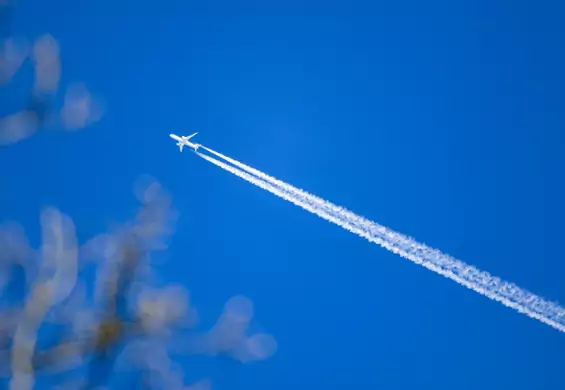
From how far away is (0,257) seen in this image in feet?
10.4

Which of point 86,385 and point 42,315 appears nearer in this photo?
Answer: point 42,315

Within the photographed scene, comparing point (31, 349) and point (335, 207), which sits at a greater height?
point (335, 207)

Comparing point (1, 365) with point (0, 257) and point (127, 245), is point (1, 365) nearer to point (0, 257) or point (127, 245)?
point (0, 257)

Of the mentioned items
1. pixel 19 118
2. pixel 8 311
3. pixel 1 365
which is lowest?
pixel 1 365

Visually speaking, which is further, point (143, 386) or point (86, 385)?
point (143, 386)

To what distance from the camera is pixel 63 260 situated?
2.98m

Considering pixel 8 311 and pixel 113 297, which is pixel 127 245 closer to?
pixel 113 297

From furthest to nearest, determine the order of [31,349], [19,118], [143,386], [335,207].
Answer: [335,207] < [143,386] < [19,118] < [31,349]

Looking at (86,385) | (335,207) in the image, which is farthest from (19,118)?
(335,207)

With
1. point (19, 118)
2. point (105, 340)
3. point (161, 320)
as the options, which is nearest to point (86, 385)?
point (105, 340)

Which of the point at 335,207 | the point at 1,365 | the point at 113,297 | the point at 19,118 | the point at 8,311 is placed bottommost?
the point at 1,365

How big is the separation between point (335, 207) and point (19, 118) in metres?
13.3

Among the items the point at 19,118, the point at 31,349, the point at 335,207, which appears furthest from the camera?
the point at 335,207

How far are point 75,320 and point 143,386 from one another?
0.70 m
